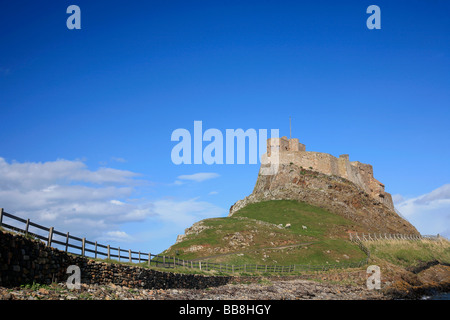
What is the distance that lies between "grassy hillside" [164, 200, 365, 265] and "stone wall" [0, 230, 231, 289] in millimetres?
28514

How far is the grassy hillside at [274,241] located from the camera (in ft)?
211

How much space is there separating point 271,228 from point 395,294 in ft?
131

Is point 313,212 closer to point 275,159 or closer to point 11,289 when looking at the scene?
point 275,159

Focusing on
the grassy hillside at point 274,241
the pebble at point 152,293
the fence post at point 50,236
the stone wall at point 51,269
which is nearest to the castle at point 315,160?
the grassy hillside at point 274,241

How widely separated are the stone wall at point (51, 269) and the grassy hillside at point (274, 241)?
2851 centimetres

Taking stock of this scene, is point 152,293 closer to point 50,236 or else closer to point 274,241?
point 50,236

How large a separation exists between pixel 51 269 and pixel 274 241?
57.1m

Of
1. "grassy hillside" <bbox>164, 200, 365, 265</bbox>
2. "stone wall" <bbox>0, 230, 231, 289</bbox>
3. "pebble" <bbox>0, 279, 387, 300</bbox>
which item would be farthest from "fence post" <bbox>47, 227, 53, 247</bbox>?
"grassy hillside" <bbox>164, 200, 365, 265</bbox>

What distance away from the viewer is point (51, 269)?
72.6ft

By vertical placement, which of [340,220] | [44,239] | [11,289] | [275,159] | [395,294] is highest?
[275,159]

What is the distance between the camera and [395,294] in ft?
140

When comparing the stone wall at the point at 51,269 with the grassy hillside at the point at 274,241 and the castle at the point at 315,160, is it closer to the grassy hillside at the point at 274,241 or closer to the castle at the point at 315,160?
the grassy hillside at the point at 274,241
